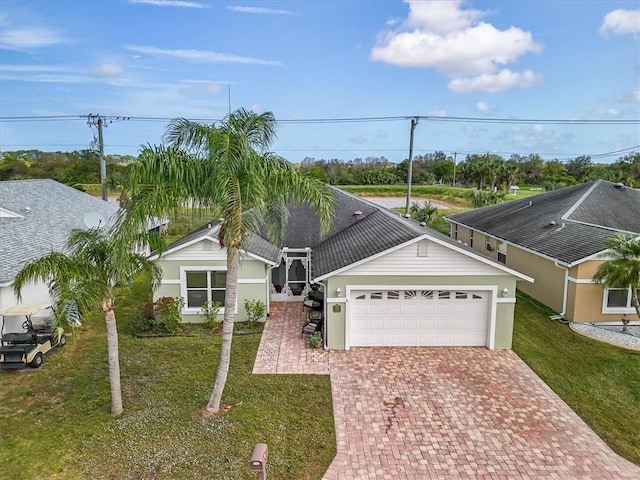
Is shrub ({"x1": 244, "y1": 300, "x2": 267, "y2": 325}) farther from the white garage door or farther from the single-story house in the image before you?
the single-story house

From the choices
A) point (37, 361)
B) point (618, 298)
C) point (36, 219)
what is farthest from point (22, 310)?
point (618, 298)

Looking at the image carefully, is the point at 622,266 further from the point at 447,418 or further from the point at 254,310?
the point at 254,310

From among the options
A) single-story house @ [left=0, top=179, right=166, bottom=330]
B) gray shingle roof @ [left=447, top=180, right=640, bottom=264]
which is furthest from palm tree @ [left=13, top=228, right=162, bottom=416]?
gray shingle roof @ [left=447, top=180, right=640, bottom=264]

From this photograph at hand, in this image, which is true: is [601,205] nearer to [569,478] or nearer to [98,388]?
[569,478]

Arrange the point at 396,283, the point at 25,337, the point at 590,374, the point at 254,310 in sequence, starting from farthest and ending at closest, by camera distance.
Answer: the point at 254,310
the point at 396,283
the point at 25,337
the point at 590,374

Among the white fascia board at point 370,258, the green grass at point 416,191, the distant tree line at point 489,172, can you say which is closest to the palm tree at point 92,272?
the white fascia board at point 370,258
